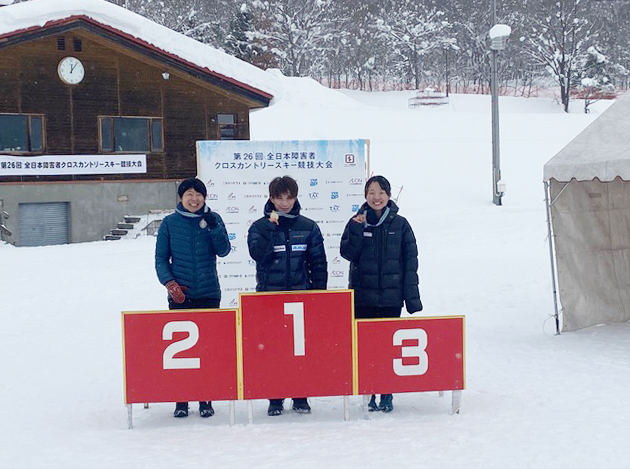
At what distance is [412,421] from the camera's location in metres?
6.11

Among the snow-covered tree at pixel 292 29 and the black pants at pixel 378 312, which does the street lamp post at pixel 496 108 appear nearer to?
the black pants at pixel 378 312

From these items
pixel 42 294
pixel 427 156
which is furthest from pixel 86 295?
pixel 427 156

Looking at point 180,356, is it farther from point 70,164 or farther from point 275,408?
point 70,164

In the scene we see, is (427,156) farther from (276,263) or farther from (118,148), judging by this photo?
(276,263)

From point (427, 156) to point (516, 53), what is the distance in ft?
129

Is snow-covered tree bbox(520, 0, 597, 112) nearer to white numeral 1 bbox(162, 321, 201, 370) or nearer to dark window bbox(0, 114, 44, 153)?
dark window bbox(0, 114, 44, 153)

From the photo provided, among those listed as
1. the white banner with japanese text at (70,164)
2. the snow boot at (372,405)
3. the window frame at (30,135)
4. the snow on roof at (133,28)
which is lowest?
the snow boot at (372,405)

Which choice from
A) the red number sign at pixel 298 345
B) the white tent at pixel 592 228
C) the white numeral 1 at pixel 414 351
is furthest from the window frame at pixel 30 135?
the white numeral 1 at pixel 414 351

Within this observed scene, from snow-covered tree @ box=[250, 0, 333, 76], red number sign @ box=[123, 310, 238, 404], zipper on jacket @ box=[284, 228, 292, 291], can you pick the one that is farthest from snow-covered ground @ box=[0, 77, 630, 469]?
snow-covered tree @ box=[250, 0, 333, 76]

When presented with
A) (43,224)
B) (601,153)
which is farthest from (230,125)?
(601,153)

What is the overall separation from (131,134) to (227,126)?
10.0 feet

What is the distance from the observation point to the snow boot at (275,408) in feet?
20.8

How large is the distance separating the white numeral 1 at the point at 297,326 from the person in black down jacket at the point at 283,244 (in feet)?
0.73

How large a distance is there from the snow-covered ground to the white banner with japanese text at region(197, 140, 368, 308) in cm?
162
